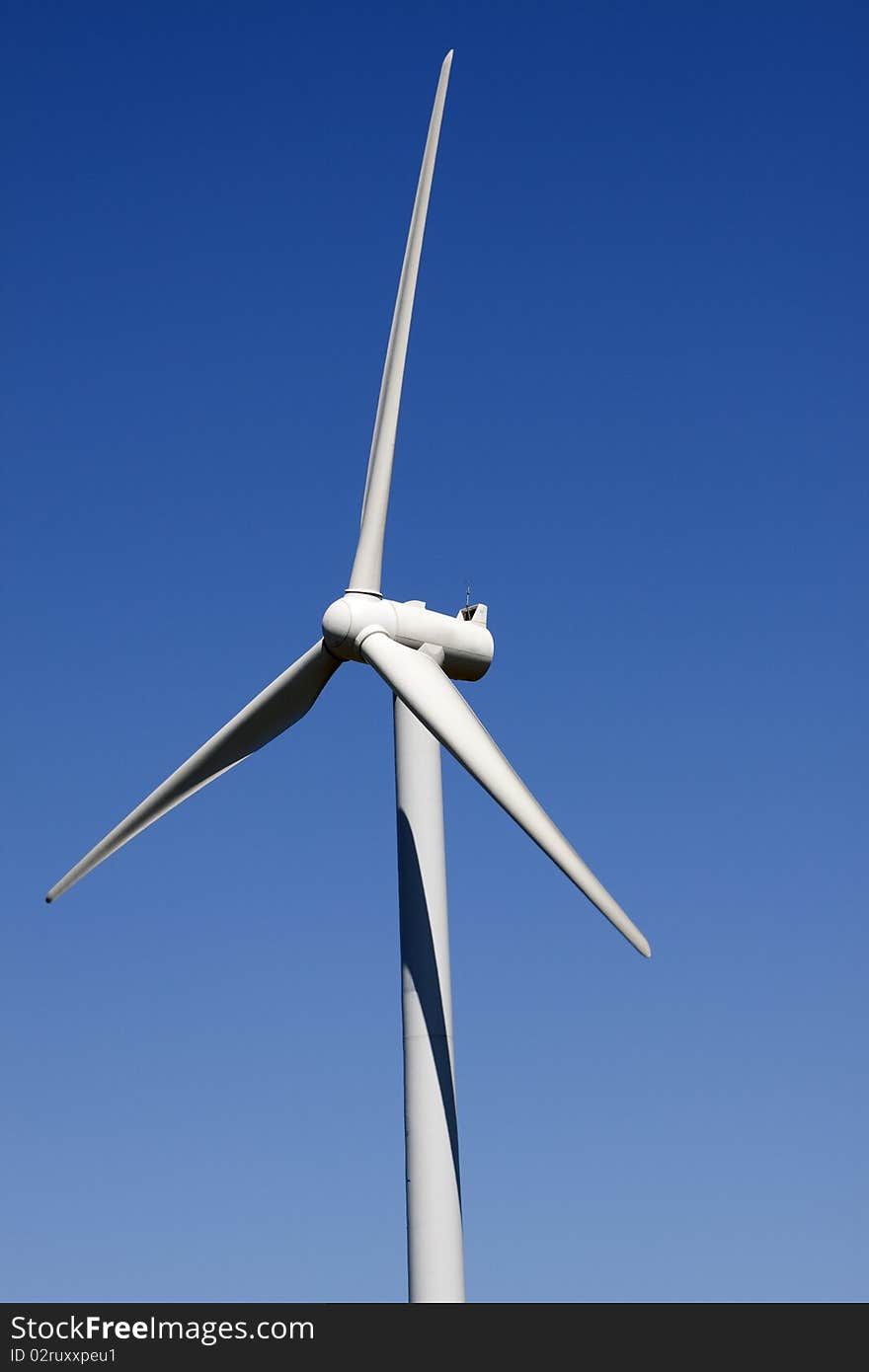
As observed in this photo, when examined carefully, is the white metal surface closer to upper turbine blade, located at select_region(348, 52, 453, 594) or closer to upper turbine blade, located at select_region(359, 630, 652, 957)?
upper turbine blade, located at select_region(359, 630, 652, 957)

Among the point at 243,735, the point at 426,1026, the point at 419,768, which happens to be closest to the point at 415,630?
the point at 419,768

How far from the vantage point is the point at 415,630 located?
32125 millimetres

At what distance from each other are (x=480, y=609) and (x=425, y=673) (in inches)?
122

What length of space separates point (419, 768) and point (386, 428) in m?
5.76

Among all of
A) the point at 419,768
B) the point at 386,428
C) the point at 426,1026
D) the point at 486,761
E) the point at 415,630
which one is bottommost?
the point at 426,1026

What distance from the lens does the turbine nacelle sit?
31547 mm

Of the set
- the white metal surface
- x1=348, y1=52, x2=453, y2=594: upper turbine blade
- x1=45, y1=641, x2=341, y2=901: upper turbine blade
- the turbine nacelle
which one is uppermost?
x1=348, y1=52, x2=453, y2=594: upper turbine blade

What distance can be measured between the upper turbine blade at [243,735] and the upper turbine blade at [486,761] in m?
1.94

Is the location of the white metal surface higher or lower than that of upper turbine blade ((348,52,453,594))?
lower

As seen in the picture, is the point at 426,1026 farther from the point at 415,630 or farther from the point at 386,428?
the point at 386,428

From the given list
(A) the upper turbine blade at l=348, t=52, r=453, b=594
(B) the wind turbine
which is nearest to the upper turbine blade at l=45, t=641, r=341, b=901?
(B) the wind turbine

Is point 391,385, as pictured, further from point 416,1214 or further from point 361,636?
point 416,1214

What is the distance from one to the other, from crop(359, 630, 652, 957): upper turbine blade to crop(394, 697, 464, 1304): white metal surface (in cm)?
143
